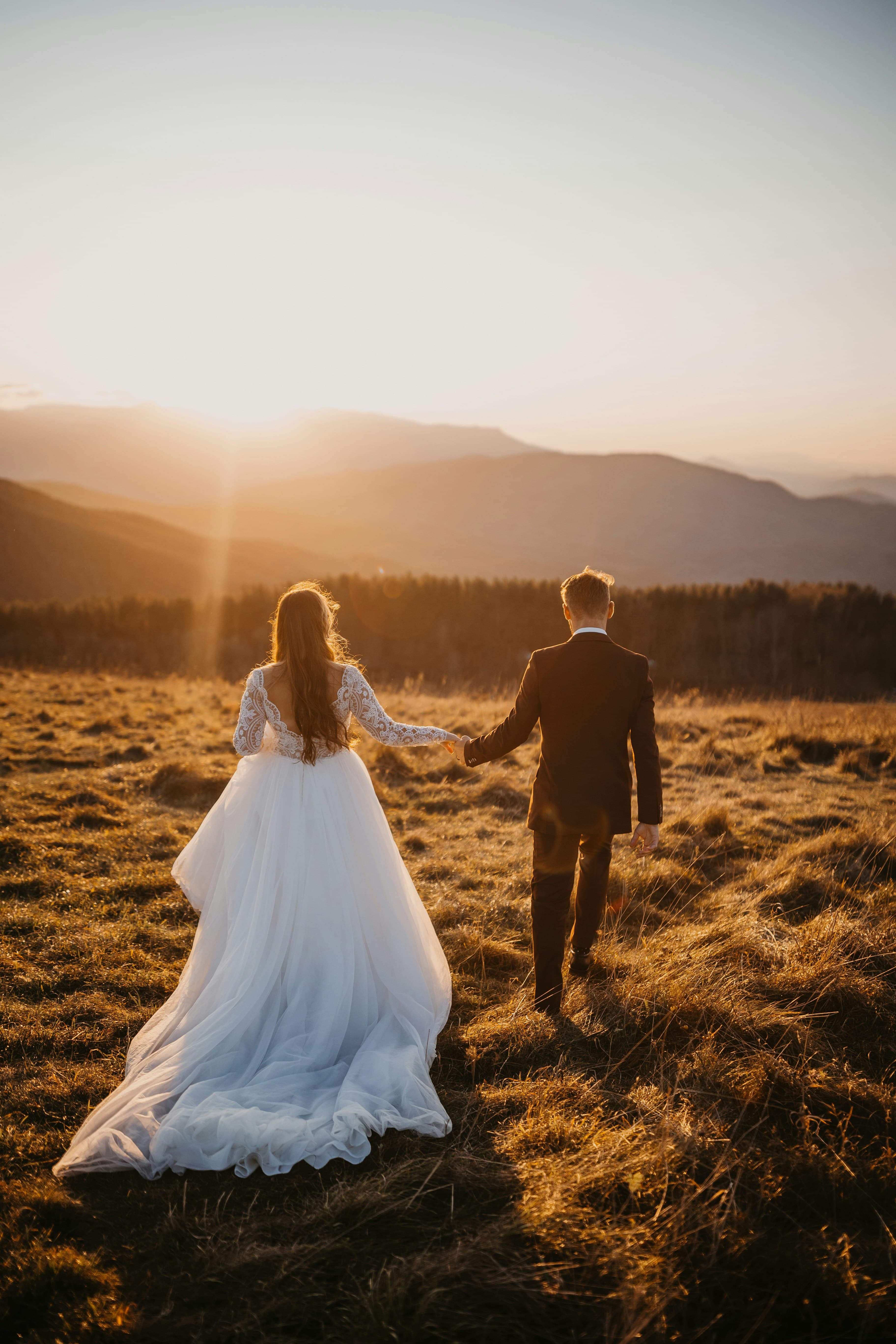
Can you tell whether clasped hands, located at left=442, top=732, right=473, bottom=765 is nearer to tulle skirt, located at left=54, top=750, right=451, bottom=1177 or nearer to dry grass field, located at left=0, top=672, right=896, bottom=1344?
tulle skirt, located at left=54, top=750, right=451, bottom=1177

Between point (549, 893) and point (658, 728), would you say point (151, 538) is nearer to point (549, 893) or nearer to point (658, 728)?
point (658, 728)

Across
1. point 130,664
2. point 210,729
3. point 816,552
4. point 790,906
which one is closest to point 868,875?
point 790,906

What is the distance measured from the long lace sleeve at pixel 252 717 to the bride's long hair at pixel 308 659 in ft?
0.52

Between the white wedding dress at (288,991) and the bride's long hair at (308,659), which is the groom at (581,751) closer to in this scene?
the white wedding dress at (288,991)

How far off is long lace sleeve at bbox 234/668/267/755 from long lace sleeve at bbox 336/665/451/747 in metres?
0.42

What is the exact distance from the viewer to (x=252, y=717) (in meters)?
3.92

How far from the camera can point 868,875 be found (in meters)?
5.69

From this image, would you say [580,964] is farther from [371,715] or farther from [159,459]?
[159,459]

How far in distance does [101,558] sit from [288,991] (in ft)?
254

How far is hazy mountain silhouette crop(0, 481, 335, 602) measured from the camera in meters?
67.1

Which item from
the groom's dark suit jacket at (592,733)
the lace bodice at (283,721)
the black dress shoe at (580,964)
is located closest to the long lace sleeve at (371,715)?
the lace bodice at (283,721)

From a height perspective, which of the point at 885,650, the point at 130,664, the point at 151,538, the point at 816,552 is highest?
the point at 816,552

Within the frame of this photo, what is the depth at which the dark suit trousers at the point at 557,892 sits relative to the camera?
3.91 m

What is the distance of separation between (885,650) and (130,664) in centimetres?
2848
